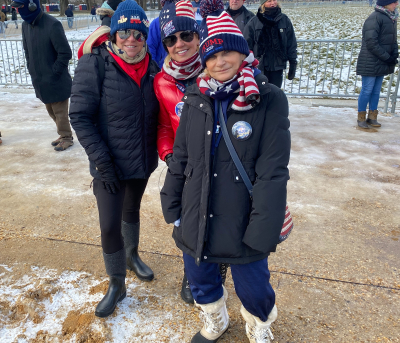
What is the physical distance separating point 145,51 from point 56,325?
1863 mm

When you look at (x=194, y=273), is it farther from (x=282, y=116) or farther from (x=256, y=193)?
(x=282, y=116)

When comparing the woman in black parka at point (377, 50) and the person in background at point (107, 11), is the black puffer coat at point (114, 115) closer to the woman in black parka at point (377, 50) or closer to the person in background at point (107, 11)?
the person in background at point (107, 11)

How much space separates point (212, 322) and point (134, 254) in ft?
3.20

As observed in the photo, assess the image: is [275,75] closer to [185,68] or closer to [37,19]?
[37,19]

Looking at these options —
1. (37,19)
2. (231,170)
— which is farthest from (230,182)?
(37,19)

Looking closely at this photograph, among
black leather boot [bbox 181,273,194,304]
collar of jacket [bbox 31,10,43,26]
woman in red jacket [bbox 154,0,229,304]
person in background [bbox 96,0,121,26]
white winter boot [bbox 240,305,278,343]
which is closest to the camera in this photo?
white winter boot [bbox 240,305,278,343]

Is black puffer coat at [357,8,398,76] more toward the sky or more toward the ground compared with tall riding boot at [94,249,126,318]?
more toward the sky

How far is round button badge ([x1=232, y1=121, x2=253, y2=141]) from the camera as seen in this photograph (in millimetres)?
1775

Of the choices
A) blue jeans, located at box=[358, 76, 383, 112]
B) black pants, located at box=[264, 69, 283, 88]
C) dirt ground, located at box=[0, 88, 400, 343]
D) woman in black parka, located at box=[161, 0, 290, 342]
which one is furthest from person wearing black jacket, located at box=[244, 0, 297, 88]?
woman in black parka, located at box=[161, 0, 290, 342]

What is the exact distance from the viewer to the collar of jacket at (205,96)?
5.81 ft

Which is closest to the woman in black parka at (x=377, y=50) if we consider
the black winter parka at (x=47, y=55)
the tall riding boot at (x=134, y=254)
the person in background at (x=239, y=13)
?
the person in background at (x=239, y=13)

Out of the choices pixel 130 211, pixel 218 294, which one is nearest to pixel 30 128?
pixel 130 211

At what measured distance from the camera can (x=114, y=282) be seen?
259cm

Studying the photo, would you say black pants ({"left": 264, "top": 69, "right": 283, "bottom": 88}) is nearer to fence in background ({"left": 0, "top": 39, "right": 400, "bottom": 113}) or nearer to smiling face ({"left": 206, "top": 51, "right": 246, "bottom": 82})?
fence in background ({"left": 0, "top": 39, "right": 400, "bottom": 113})
